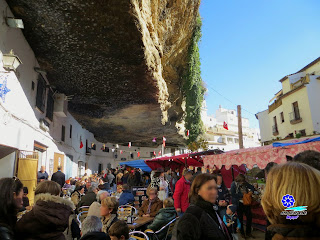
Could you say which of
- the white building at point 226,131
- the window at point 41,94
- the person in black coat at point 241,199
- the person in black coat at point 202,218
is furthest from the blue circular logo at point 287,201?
the white building at point 226,131

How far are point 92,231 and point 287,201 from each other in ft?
8.18

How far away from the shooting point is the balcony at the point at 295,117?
24.8 meters

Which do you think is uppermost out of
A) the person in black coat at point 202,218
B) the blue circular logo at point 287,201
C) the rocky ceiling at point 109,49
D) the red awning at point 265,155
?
the rocky ceiling at point 109,49

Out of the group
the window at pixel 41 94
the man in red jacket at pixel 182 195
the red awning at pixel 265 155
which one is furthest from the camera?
the window at pixel 41 94

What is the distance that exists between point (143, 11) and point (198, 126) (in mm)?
15987

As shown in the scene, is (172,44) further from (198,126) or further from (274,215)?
(274,215)

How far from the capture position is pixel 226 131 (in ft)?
172

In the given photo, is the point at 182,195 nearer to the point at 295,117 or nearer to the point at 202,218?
the point at 202,218

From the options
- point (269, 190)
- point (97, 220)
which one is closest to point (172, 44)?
point (97, 220)

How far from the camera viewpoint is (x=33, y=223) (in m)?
2.46

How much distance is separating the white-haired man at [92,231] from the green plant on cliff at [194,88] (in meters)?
15.0

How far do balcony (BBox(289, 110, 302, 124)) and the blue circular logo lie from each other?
27.5 metres

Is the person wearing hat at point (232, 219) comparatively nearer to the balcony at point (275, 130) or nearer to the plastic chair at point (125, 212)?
the plastic chair at point (125, 212)

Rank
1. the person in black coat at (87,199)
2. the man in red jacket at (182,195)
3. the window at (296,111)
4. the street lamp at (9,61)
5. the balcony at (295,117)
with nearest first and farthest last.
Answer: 1. the street lamp at (9,61)
2. the man in red jacket at (182,195)
3. the person in black coat at (87,199)
4. the balcony at (295,117)
5. the window at (296,111)
